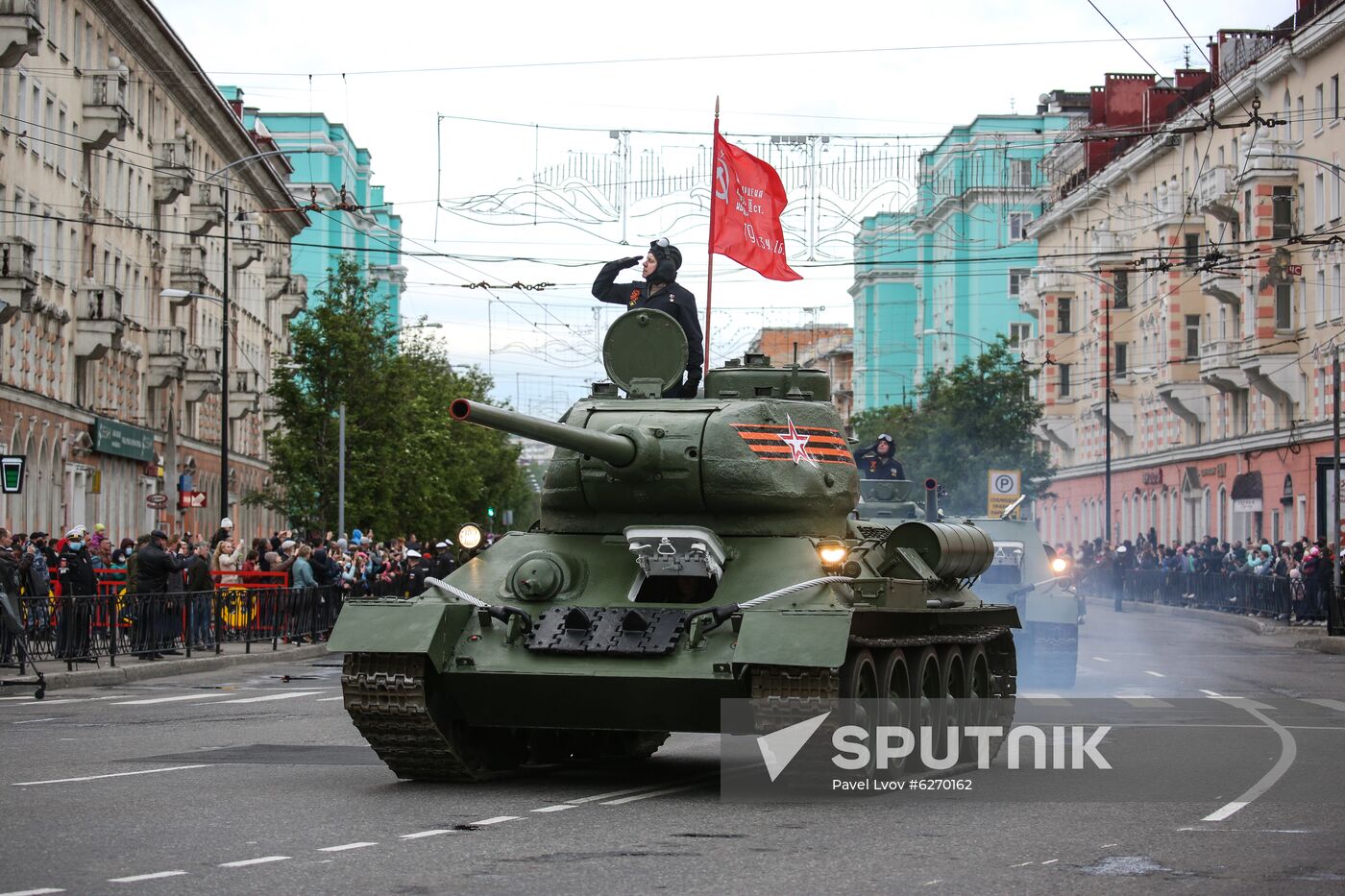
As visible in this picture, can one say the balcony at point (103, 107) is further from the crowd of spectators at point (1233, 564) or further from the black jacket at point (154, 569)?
the black jacket at point (154, 569)

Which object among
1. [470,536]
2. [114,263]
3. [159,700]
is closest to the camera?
[470,536]

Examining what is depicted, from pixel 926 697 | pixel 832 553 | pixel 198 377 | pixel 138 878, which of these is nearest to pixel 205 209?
pixel 198 377

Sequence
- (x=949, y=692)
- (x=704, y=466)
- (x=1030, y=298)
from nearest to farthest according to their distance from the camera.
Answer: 1. (x=704, y=466)
2. (x=949, y=692)
3. (x=1030, y=298)

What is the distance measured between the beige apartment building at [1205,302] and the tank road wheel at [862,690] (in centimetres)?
2190

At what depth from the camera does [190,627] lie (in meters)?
28.8

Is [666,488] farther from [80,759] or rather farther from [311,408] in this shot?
[311,408]

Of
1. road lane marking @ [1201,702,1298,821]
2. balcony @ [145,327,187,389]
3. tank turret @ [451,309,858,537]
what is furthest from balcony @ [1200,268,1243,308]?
tank turret @ [451,309,858,537]

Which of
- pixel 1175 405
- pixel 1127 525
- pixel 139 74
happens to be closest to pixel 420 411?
pixel 139 74

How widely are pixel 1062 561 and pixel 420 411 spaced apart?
105 feet

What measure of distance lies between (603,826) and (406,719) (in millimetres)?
1957

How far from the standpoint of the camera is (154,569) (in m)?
27.9

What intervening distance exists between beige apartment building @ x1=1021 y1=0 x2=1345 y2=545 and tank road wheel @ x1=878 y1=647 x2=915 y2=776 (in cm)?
2118

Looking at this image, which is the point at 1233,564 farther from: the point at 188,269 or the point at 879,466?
the point at 188,269

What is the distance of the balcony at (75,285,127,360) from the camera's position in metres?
50.6
